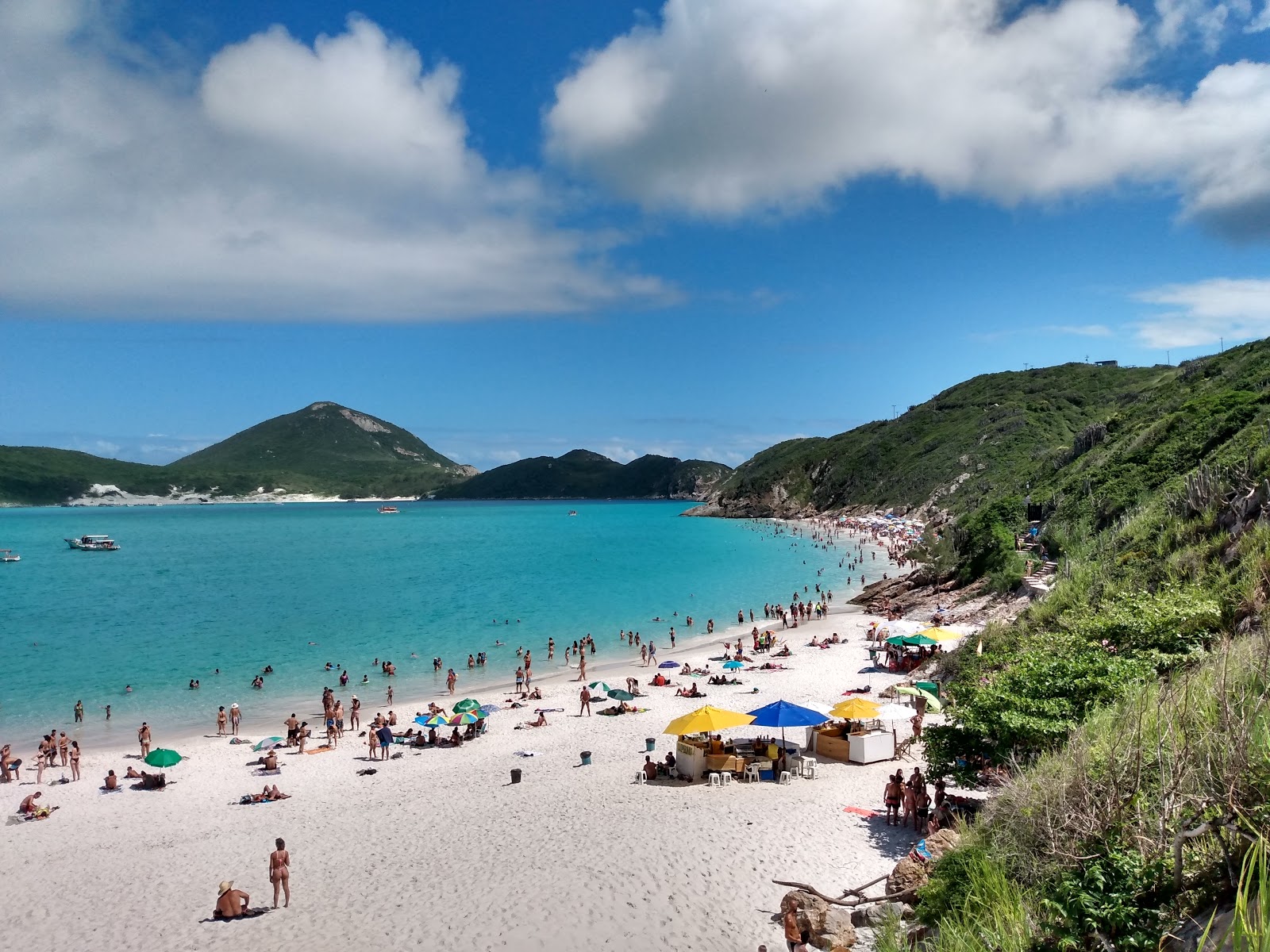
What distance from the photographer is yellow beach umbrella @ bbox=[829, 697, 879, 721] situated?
17.2 metres

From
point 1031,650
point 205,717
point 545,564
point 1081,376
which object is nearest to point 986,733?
point 1031,650

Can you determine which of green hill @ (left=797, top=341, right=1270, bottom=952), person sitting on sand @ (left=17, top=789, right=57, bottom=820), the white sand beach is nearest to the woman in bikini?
the white sand beach

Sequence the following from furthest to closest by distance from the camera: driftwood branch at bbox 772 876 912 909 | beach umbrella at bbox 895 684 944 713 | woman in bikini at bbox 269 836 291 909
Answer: beach umbrella at bbox 895 684 944 713 → woman in bikini at bbox 269 836 291 909 → driftwood branch at bbox 772 876 912 909

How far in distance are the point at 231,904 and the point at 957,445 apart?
111579 millimetres

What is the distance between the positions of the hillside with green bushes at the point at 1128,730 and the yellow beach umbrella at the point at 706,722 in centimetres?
512

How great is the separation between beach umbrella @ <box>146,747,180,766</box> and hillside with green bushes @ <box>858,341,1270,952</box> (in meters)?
18.0

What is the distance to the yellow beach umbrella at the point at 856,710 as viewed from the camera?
17.2m

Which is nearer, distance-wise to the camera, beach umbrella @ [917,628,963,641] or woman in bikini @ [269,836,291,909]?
woman in bikini @ [269,836,291,909]

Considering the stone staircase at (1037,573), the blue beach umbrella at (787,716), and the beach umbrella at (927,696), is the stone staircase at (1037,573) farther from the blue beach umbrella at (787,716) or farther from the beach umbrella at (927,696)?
the blue beach umbrella at (787,716)

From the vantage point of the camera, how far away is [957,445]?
10975cm

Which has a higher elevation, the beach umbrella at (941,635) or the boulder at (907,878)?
the beach umbrella at (941,635)

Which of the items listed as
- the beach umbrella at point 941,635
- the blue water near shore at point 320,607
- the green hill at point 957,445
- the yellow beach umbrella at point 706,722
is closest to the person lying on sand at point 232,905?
the yellow beach umbrella at point 706,722

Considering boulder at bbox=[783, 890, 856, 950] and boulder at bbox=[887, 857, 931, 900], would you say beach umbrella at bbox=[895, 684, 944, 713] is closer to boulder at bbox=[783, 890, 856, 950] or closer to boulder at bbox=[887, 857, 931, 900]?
boulder at bbox=[887, 857, 931, 900]

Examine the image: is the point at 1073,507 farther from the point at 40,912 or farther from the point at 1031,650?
the point at 40,912
